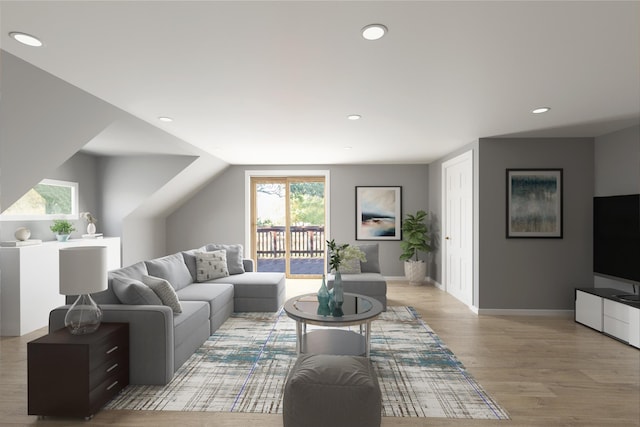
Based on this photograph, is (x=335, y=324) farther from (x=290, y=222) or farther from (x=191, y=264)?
(x=290, y=222)

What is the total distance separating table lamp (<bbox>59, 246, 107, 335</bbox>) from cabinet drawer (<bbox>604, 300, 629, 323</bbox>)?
4.89m

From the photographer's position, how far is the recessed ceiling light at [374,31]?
1887 mm

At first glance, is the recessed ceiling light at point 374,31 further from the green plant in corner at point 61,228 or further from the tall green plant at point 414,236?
the tall green plant at point 414,236

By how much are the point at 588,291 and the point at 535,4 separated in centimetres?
383

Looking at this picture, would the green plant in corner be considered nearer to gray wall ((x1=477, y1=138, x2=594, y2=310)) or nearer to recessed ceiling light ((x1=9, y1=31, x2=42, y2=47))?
recessed ceiling light ((x1=9, y1=31, x2=42, y2=47))

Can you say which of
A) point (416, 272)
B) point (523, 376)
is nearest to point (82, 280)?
point (523, 376)

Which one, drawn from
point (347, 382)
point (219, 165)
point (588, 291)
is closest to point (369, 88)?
point (347, 382)

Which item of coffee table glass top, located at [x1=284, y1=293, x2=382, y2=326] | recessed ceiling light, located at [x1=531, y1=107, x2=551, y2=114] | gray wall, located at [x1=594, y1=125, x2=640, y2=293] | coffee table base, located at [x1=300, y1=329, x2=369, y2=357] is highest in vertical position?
recessed ceiling light, located at [x1=531, y1=107, x2=551, y2=114]

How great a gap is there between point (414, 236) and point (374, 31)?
505 centimetres

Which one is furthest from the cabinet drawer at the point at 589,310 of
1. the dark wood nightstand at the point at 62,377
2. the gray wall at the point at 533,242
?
the dark wood nightstand at the point at 62,377

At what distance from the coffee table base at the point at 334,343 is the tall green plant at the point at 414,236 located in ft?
11.5

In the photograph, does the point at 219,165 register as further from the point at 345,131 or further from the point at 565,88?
the point at 565,88

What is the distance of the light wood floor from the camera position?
227cm

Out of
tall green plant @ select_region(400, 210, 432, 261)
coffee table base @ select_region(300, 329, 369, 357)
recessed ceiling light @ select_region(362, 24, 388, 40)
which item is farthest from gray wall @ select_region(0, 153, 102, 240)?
tall green plant @ select_region(400, 210, 432, 261)
